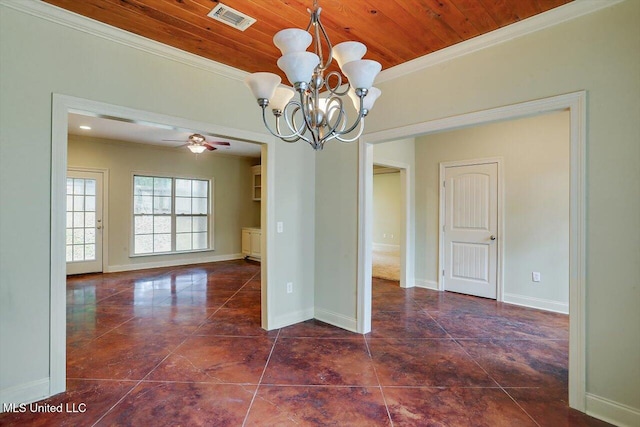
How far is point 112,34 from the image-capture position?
236 centimetres

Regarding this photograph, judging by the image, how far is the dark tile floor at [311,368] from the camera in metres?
2.01

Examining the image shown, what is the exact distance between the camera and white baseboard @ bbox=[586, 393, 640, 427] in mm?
1872

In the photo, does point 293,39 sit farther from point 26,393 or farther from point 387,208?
point 387,208

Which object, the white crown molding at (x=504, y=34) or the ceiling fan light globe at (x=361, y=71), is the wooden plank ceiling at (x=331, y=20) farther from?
the ceiling fan light globe at (x=361, y=71)

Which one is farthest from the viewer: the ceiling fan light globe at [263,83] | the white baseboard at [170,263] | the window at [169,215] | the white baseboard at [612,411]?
the window at [169,215]

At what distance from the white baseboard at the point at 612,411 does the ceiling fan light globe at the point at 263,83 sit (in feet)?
9.04

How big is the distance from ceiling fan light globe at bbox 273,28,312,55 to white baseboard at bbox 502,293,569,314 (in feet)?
14.7

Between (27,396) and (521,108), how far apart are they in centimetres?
396

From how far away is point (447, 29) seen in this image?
235 centimetres

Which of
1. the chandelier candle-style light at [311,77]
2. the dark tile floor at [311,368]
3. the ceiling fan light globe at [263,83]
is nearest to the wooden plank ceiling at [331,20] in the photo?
the chandelier candle-style light at [311,77]

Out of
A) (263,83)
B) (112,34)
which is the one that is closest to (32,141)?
(112,34)

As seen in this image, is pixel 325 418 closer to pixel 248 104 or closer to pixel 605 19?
pixel 248 104

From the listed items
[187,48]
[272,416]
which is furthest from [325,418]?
[187,48]

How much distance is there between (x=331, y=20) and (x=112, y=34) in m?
1.66
